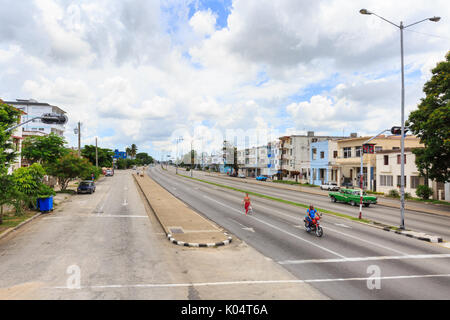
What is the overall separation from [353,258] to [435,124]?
20539mm

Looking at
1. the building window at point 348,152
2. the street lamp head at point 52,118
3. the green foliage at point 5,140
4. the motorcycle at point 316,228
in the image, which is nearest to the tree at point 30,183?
the green foliage at point 5,140

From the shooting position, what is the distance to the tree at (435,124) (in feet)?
87.5

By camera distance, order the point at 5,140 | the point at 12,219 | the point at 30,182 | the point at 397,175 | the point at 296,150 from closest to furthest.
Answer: the point at 5,140, the point at 12,219, the point at 30,182, the point at 397,175, the point at 296,150

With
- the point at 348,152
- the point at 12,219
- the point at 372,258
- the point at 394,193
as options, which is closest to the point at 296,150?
the point at 348,152

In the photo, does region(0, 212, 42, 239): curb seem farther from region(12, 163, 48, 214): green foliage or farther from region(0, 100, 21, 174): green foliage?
region(0, 100, 21, 174): green foliage

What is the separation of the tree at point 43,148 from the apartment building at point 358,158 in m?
43.7

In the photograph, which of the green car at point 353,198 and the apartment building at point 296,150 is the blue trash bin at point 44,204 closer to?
the green car at point 353,198

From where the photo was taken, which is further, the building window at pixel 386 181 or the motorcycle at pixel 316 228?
the building window at pixel 386 181

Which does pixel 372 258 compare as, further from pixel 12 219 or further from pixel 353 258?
pixel 12 219

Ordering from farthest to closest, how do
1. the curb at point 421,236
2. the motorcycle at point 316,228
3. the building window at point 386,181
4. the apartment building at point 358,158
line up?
the apartment building at point 358,158
the building window at point 386,181
the motorcycle at point 316,228
the curb at point 421,236

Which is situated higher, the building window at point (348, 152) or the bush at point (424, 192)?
the building window at point (348, 152)

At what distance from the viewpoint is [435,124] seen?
1027 inches
